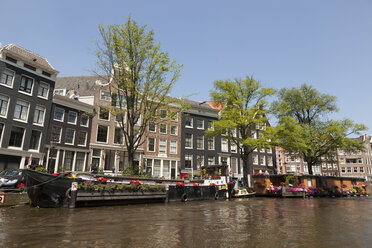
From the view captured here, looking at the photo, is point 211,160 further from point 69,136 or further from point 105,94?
point 69,136

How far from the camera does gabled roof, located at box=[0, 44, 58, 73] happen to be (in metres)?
27.2

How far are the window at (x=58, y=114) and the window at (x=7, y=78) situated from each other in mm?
5613

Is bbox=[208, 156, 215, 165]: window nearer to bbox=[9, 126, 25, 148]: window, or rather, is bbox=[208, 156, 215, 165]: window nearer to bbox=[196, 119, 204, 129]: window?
bbox=[196, 119, 204, 129]: window

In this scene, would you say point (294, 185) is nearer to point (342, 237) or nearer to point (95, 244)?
point (342, 237)

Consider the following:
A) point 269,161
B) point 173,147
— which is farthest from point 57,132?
point 269,161

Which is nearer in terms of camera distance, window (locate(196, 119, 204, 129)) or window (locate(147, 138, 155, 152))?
window (locate(147, 138, 155, 152))

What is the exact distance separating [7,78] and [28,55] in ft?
15.4

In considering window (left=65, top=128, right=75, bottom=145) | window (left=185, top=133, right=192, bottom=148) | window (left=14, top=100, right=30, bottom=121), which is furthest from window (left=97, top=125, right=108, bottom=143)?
window (left=185, top=133, right=192, bottom=148)

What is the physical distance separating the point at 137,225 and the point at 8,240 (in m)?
3.65

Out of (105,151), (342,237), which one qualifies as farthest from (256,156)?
(342,237)

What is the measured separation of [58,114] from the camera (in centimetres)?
3108

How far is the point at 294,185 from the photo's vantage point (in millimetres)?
28469

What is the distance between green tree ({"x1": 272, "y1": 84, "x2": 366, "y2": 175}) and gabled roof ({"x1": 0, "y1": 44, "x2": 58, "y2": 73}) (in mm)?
30026

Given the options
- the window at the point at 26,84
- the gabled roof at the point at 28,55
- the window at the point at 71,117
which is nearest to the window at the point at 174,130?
the window at the point at 71,117
